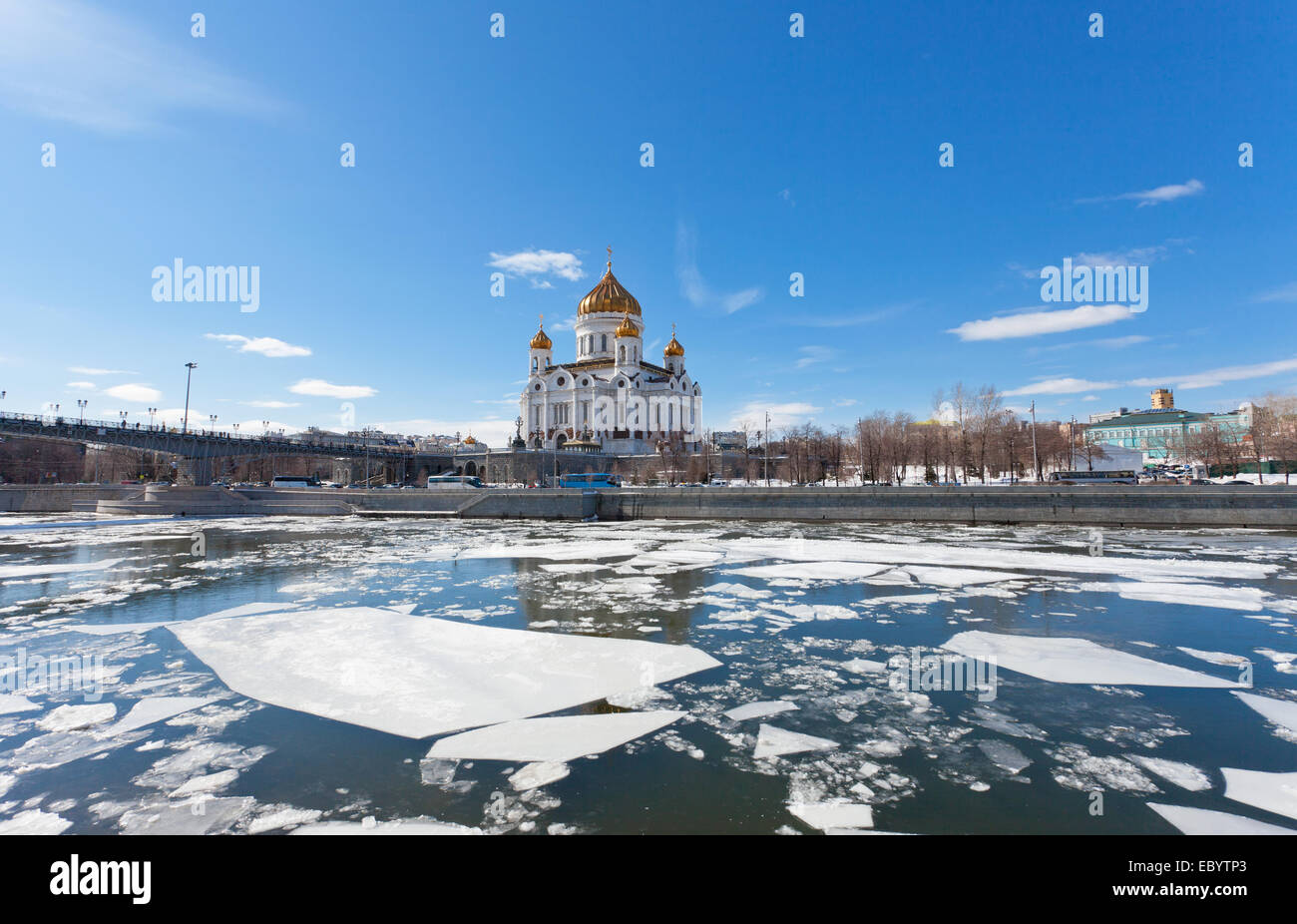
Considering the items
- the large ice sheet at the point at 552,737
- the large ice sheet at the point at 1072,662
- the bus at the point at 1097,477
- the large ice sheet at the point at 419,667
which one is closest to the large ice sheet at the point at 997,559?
the large ice sheet at the point at 1072,662

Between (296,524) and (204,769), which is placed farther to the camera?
(296,524)

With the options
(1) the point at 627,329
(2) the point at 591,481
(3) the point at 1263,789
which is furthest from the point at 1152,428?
(3) the point at 1263,789

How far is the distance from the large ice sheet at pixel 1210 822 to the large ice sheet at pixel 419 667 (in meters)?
4.48

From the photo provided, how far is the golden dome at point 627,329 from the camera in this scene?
75.3 metres

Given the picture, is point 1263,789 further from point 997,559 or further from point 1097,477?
point 1097,477

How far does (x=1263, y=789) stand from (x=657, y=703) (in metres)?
4.84

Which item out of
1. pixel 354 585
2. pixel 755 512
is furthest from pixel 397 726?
pixel 755 512

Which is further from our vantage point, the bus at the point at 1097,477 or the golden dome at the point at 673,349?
the golden dome at the point at 673,349

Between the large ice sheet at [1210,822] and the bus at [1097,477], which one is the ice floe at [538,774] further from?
the bus at [1097,477]

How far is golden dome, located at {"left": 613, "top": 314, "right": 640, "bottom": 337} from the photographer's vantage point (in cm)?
7531
